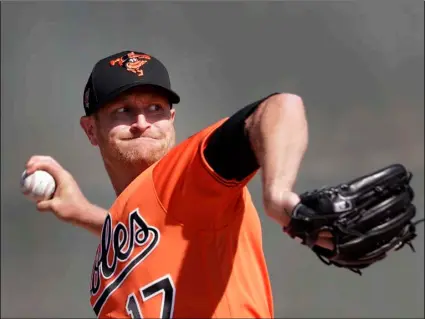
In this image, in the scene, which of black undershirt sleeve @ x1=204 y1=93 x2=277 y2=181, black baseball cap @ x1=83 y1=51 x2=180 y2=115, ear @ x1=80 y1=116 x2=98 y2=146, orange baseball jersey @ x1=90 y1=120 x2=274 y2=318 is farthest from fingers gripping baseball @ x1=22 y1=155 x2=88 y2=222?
black undershirt sleeve @ x1=204 y1=93 x2=277 y2=181

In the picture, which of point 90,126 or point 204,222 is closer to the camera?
point 204,222

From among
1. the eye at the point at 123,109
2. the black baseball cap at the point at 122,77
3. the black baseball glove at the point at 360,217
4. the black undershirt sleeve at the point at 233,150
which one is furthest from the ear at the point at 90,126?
the black baseball glove at the point at 360,217

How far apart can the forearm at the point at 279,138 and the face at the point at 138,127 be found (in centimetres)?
65

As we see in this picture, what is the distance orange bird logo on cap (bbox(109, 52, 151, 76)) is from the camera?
2025 millimetres

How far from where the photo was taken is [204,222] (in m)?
1.61

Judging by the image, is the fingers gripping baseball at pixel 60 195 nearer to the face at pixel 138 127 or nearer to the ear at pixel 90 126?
the ear at pixel 90 126

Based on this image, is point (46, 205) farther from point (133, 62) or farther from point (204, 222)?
point (204, 222)

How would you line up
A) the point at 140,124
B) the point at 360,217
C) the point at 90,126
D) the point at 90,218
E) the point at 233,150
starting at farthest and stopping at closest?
1. the point at 90,218
2. the point at 90,126
3. the point at 140,124
4. the point at 233,150
5. the point at 360,217

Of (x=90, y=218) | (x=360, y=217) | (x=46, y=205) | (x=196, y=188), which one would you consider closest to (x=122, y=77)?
(x=196, y=188)

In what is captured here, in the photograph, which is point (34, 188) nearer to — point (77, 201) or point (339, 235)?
point (77, 201)

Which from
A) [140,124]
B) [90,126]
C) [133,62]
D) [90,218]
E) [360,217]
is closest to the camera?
[360,217]

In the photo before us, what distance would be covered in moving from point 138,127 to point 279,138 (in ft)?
2.41

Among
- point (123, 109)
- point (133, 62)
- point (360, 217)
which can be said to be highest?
point (133, 62)

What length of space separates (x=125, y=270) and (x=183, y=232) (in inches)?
6.8
